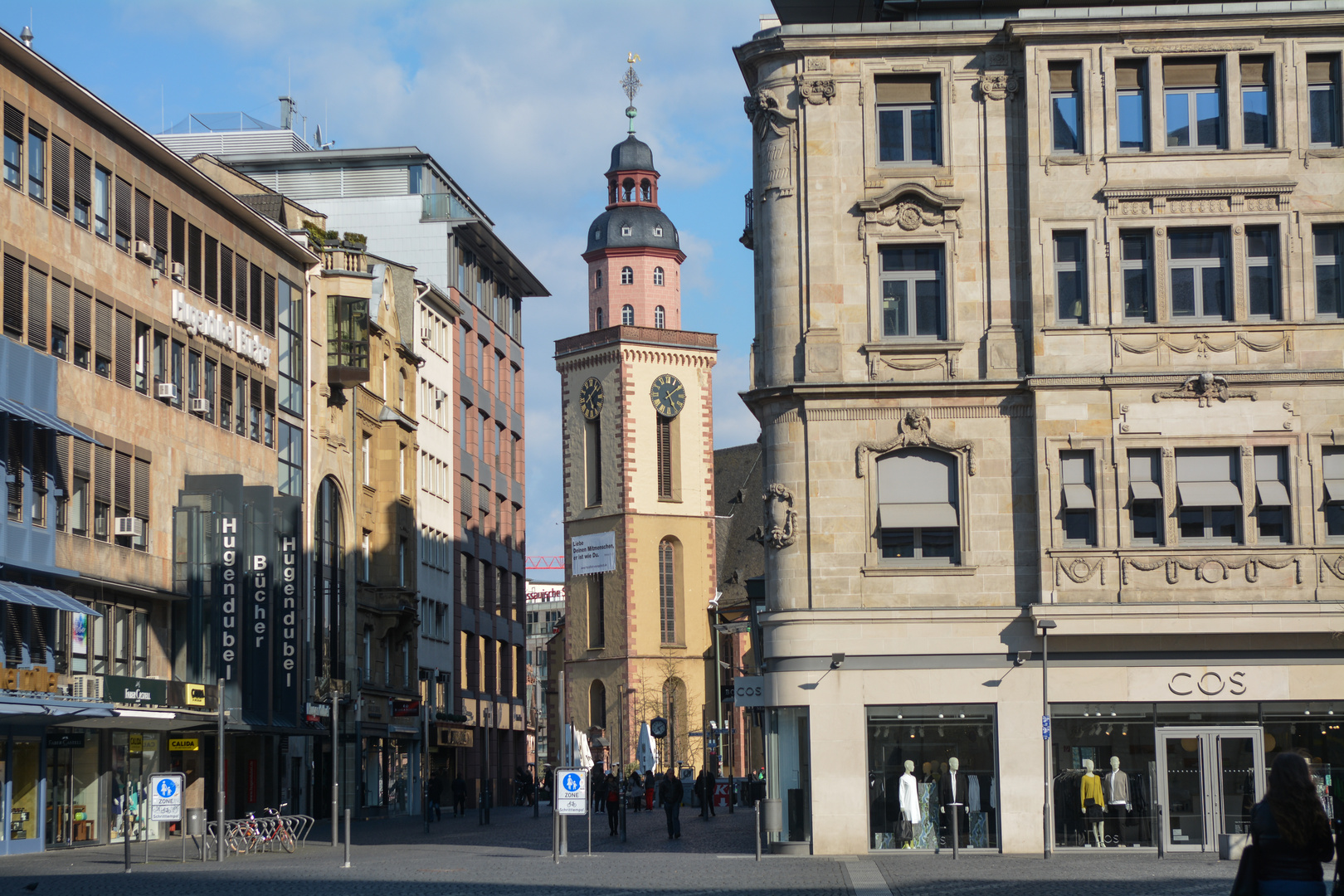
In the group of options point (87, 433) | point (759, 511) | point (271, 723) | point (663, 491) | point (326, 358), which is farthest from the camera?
point (759, 511)

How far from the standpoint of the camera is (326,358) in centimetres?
5684

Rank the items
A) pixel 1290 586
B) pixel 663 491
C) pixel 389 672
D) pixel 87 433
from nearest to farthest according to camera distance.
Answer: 1. pixel 1290 586
2. pixel 87 433
3. pixel 389 672
4. pixel 663 491

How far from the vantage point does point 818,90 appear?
33.9m

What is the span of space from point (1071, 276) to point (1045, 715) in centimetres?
764

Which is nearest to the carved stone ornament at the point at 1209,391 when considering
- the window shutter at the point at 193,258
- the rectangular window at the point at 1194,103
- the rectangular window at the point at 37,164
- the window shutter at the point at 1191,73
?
the rectangular window at the point at 1194,103

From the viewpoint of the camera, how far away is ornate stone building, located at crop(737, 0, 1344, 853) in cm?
3241

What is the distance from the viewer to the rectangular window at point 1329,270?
33.2 m

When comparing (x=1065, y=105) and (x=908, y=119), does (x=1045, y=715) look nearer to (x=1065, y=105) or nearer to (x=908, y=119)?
(x=1065, y=105)

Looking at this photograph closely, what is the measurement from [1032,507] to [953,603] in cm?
215

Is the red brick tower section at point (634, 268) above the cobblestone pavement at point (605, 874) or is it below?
above

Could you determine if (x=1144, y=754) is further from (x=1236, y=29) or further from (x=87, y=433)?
(x=87, y=433)

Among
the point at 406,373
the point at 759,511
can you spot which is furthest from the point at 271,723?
the point at 759,511

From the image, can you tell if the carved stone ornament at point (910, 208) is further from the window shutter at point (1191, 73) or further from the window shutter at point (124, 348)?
the window shutter at point (124, 348)

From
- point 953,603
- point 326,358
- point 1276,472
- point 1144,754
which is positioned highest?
point 326,358
